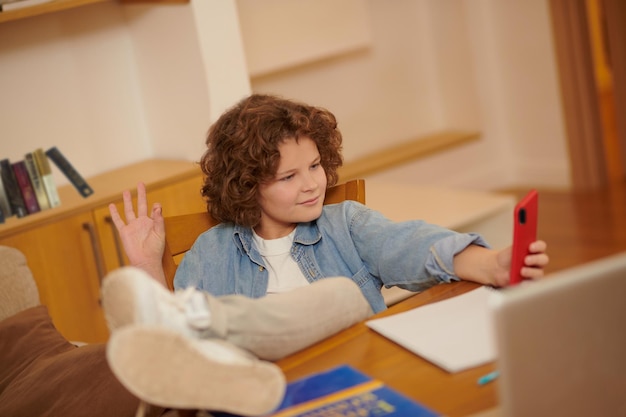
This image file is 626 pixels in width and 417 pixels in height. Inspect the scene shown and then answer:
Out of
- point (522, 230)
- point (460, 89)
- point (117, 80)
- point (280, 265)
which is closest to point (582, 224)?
point (460, 89)

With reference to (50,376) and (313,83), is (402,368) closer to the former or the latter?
(50,376)

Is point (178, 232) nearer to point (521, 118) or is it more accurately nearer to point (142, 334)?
point (142, 334)

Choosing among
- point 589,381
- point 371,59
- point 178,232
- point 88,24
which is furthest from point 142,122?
point 589,381

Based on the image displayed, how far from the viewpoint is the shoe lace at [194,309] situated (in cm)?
126

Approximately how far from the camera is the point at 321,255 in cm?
188

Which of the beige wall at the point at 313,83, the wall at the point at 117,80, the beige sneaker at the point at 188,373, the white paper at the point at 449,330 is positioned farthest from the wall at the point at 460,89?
the beige sneaker at the point at 188,373

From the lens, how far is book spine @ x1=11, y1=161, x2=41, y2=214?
2945 mm

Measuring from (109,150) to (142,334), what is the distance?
2.51m

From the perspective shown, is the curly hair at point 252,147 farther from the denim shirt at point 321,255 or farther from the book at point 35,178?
the book at point 35,178

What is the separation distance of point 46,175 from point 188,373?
1990 mm

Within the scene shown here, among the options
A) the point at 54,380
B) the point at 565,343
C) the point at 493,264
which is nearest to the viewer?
the point at 565,343

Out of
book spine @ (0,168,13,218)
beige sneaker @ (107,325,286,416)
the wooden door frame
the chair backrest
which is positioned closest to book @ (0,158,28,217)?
book spine @ (0,168,13,218)

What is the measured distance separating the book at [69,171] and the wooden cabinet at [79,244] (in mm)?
36

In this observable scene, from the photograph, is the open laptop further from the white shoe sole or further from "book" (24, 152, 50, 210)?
"book" (24, 152, 50, 210)
